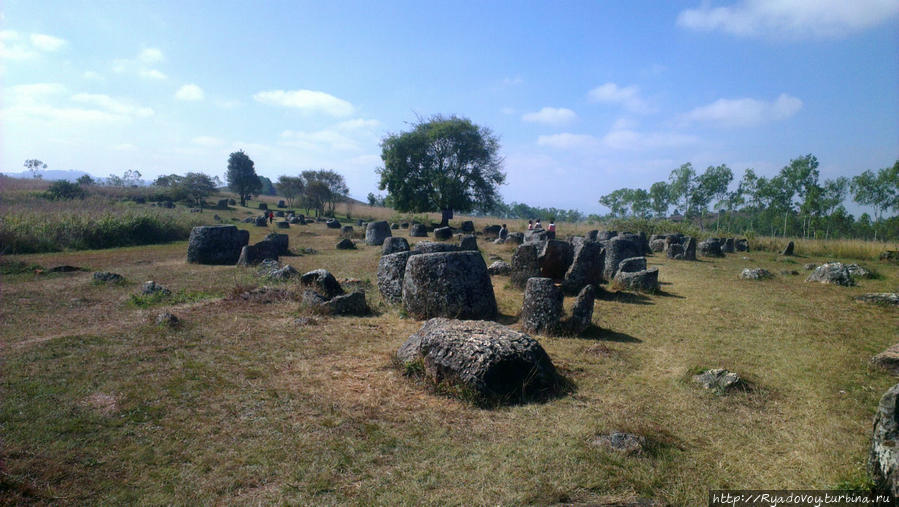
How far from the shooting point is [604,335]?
26.5 feet

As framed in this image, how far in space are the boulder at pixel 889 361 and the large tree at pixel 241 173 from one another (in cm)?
6774

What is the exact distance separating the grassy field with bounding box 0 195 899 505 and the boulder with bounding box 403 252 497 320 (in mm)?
426

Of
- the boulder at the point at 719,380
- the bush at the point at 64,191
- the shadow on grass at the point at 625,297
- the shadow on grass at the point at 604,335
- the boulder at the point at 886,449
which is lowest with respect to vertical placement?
the shadow on grass at the point at 604,335

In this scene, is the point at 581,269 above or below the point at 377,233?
below

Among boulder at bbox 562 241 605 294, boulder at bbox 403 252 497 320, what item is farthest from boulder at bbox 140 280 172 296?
boulder at bbox 562 241 605 294

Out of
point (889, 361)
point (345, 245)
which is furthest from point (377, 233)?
point (889, 361)

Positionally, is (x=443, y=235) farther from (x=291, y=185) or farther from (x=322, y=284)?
(x=291, y=185)

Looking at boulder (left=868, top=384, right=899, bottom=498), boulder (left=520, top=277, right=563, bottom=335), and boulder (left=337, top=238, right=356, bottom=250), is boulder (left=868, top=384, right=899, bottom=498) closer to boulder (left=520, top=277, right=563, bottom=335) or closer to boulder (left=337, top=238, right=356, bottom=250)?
boulder (left=520, top=277, right=563, bottom=335)

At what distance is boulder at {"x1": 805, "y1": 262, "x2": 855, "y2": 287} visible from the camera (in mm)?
13453

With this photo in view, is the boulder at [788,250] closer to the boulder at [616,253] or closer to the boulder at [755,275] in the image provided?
the boulder at [755,275]

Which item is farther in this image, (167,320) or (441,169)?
(441,169)

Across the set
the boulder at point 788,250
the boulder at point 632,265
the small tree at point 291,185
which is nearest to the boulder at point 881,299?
the boulder at point 632,265

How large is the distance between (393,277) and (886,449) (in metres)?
8.07

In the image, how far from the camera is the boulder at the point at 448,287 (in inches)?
337
